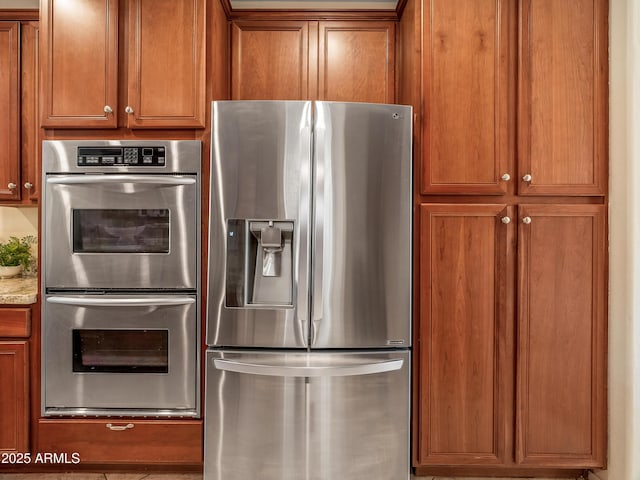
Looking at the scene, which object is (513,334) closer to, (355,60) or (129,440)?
(355,60)

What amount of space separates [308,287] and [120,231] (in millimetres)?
903

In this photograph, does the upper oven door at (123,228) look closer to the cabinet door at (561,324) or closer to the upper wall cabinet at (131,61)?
the upper wall cabinet at (131,61)

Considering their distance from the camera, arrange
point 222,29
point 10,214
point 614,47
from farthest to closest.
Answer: point 10,214
point 222,29
point 614,47

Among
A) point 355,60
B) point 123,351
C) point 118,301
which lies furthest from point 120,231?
point 355,60

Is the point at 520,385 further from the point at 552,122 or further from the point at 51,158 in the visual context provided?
the point at 51,158

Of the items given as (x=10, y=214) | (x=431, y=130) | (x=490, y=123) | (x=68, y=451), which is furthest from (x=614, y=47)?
(x=10, y=214)

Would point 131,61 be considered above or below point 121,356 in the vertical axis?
above

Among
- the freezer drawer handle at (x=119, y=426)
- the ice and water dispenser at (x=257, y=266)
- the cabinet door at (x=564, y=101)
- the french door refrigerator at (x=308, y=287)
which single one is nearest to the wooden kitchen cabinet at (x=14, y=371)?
the freezer drawer handle at (x=119, y=426)

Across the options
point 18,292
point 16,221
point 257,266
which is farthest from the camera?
point 16,221

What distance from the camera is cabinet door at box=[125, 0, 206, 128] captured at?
6.05ft

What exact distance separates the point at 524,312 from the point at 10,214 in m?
2.96

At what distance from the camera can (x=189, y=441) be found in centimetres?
186

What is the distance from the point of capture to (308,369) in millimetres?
1678

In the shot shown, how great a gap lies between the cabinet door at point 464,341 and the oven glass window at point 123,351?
1.20 metres
